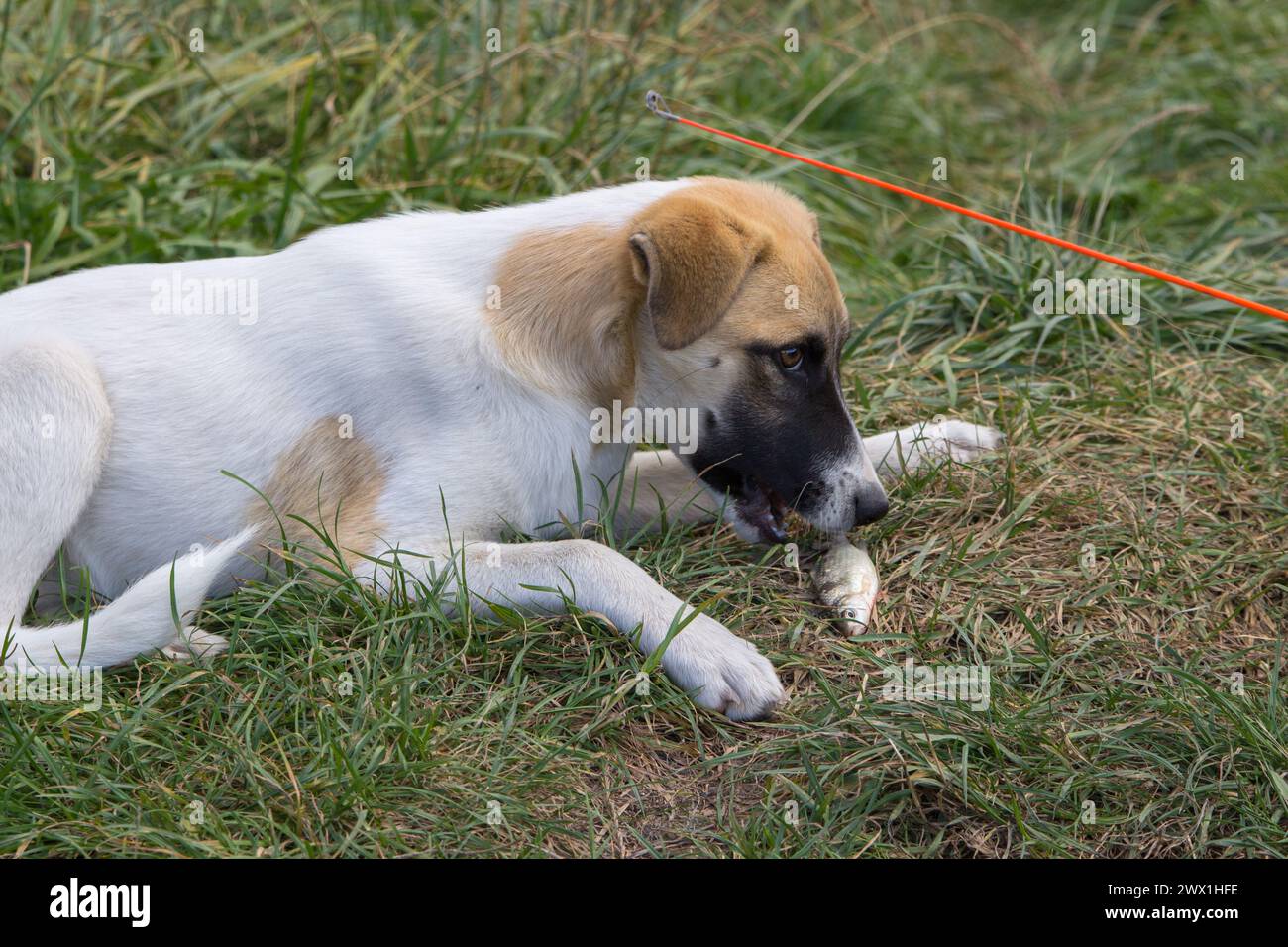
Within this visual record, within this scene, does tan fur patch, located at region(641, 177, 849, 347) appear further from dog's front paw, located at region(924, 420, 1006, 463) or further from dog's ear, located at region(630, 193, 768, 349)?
dog's front paw, located at region(924, 420, 1006, 463)

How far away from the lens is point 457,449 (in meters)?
3.92

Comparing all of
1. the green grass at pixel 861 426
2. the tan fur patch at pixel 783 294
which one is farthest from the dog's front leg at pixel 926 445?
the tan fur patch at pixel 783 294

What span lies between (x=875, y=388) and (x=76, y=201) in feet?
11.3

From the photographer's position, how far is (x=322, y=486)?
3975mm

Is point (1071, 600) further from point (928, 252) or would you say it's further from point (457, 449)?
point (928, 252)

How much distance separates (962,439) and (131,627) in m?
2.85

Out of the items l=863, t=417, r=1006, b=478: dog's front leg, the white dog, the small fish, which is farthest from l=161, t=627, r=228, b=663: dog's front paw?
l=863, t=417, r=1006, b=478: dog's front leg

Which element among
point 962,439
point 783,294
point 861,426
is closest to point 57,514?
point 783,294

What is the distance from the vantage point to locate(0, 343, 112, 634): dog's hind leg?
376 centimetres

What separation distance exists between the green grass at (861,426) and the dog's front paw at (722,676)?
0.05m

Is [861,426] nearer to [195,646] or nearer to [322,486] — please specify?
[322,486]

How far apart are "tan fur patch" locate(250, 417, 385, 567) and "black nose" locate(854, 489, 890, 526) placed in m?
1.44

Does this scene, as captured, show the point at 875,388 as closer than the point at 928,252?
Yes

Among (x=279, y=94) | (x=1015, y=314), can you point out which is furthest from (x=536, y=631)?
(x=279, y=94)
